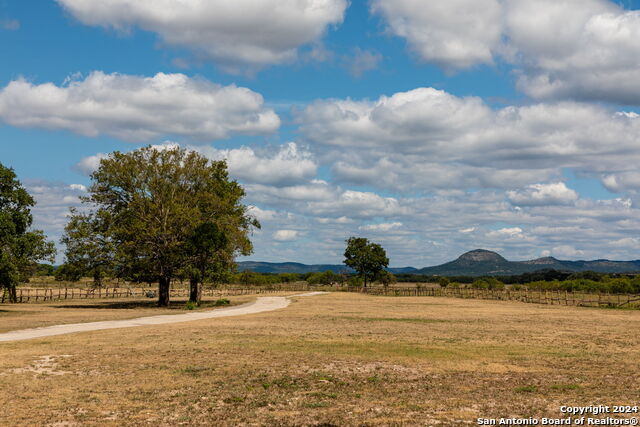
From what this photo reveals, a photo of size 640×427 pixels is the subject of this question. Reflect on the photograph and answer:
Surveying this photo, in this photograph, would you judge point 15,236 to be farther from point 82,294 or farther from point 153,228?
point 82,294

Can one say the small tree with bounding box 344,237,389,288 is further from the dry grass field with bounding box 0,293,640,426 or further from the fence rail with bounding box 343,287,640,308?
the dry grass field with bounding box 0,293,640,426

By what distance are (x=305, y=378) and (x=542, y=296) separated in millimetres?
→ 85122

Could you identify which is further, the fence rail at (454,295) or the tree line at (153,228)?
the fence rail at (454,295)

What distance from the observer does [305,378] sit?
17781mm

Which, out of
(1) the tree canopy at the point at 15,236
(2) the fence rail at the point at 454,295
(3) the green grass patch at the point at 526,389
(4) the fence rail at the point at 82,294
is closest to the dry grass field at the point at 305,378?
(3) the green grass patch at the point at 526,389

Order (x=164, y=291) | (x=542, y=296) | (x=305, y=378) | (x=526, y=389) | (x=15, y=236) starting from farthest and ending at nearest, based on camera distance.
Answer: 1. (x=542, y=296)
2. (x=164, y=291)
3. (x=15, y=236)
4. (x=305, y=378)
5. (x=526, y=389)

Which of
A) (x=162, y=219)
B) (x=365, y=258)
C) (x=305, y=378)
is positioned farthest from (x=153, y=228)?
(x=365, y=258)

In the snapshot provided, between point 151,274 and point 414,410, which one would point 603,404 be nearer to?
point 414,410

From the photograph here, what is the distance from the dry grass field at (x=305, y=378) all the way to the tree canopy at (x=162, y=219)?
2824 cm

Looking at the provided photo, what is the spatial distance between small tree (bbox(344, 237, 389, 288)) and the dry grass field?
11143 centimetres

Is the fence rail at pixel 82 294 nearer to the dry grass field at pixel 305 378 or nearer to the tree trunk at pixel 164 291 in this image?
the tree trunk at pixel 164 291

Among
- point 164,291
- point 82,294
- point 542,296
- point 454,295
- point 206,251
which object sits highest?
point 206,251

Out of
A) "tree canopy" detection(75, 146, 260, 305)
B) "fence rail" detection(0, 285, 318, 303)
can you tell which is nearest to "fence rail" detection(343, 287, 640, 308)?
"fence rail" detection(0, 285, 318, 303)

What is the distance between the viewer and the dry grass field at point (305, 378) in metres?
13.4
